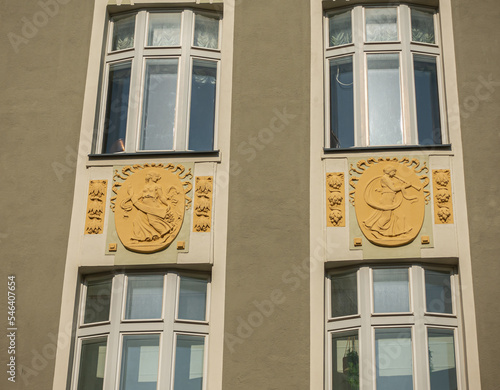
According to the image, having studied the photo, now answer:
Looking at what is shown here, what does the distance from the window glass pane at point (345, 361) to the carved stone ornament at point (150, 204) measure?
108 inches

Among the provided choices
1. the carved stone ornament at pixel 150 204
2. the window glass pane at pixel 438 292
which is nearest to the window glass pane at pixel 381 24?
the carved stone ornament at pixel 150 204

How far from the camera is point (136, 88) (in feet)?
47.2

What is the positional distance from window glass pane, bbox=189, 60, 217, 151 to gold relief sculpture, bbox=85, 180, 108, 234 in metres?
1.49

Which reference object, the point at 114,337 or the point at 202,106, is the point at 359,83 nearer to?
the point at 202,106

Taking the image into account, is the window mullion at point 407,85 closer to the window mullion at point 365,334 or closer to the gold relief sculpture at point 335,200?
the gold relief sculpture at point 335,200

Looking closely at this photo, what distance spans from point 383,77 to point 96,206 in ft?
15.7

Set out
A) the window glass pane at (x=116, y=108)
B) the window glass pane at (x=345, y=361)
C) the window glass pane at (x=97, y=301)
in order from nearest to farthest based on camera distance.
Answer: the window glass pane at (x=345, y=361) → the window glass pane at (x=97, y=301) → the window glass pane at (x=116, y=108)

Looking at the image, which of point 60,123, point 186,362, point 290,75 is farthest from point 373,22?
point 186,362

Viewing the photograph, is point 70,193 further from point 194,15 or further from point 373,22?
point 373,22

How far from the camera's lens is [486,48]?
14.0 metres

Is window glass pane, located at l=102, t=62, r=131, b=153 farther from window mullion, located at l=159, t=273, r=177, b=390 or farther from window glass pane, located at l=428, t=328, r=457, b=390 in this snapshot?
window glass pane, located at l=428, t=328, r=457, b=390

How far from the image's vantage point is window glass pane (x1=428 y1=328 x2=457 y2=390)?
12.1m

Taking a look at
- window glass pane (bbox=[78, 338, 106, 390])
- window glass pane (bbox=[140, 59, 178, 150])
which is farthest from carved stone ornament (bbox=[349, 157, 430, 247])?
window glass pane (bbox=[78, 338, 106, 390])

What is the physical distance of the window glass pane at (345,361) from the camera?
40.0 feet
